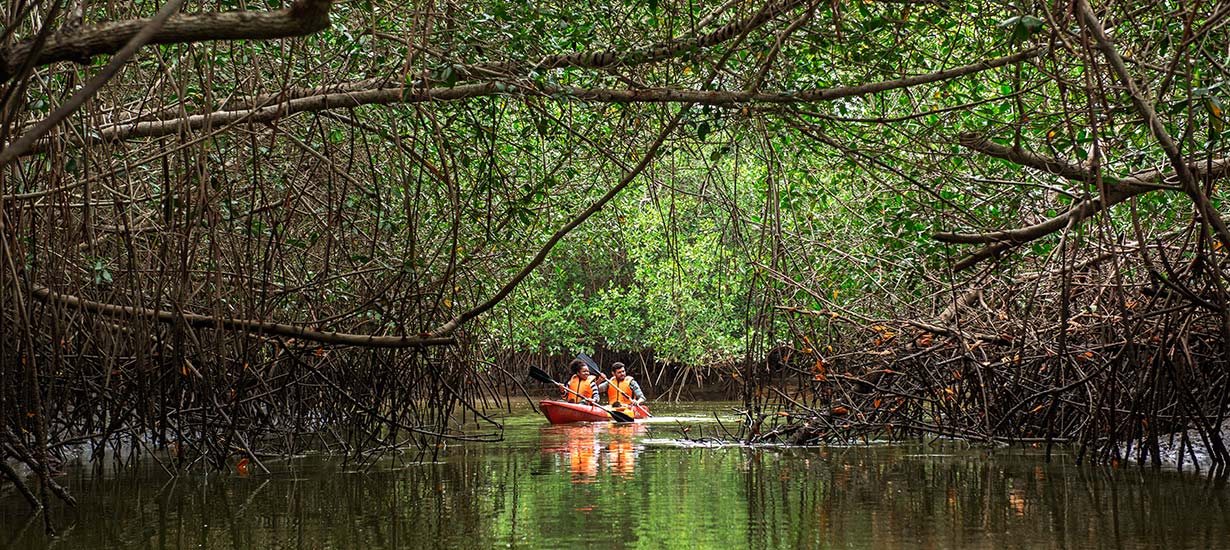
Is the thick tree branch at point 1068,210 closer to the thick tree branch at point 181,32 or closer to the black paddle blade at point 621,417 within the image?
the thick tree branch at point 181,32

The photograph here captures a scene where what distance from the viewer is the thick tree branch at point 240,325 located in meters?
5.86

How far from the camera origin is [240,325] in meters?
6.48

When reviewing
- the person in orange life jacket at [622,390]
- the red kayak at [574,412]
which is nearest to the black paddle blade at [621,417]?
the red kayak at [574,412]

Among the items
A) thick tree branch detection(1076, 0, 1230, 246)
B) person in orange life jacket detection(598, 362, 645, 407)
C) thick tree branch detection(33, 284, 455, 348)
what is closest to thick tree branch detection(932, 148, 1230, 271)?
thick tree branch detection(1076, 0, 1230, 246)

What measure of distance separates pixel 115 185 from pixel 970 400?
5.69 meters

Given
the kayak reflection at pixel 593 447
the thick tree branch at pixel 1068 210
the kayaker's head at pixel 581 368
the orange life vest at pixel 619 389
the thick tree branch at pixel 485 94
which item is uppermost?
the thick tree branch at pixel 485 94

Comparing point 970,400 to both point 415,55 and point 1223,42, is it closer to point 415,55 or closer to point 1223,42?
point 1223,42

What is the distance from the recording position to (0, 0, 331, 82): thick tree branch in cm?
312

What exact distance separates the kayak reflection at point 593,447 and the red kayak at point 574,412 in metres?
0.19

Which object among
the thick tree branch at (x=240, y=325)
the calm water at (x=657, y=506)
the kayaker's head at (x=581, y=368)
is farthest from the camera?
the kayaker's head at (x=581, y=368)

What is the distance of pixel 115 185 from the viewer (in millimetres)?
5566

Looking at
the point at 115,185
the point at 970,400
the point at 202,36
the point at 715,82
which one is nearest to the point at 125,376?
the point at 115,185

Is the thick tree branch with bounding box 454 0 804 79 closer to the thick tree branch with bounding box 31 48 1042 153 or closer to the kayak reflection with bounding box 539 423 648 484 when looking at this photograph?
the thick tree branch with bounding box 31 48 1042 153

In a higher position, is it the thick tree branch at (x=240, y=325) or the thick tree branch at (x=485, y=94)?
the thick tree branch at (x=485, y=94)
